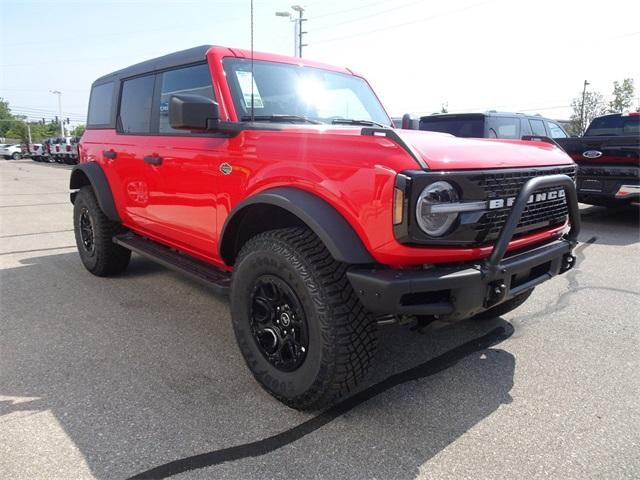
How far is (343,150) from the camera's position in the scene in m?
2.31

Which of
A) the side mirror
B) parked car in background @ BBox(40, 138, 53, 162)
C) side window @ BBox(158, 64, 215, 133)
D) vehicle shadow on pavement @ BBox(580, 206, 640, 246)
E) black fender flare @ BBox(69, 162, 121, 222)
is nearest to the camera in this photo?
the side mirror

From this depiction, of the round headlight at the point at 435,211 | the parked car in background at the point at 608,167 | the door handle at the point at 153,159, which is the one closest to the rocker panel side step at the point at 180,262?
the door handle at the point at 153,159

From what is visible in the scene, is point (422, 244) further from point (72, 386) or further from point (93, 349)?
point (93, 349)

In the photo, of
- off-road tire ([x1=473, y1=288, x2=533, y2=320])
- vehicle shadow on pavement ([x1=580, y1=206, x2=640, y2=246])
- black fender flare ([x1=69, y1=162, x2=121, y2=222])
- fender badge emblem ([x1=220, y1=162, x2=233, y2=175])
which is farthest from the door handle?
vehicle shadow on pavement ([x1=580, y1=206, x2=640, y2=246])

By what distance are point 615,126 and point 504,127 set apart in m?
2.48

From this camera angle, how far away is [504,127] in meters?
8.84

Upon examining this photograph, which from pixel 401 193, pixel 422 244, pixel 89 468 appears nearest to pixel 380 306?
pixel 422 244

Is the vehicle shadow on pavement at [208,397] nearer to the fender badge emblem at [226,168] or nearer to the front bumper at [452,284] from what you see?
the front bumper at [452,284]

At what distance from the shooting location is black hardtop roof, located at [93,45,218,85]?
340 centimetres

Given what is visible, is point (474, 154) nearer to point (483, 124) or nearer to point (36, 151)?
point (483, 124)

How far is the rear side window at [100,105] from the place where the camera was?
477cm

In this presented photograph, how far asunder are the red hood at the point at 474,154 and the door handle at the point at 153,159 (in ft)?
6.42

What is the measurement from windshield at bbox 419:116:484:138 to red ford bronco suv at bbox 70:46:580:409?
17.2 ft

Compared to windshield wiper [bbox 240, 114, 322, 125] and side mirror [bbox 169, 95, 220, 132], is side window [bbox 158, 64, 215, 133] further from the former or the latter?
side mirror [bbox 169, 95, 220, 132]
